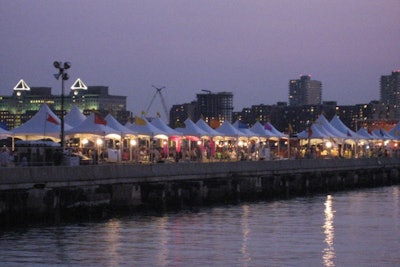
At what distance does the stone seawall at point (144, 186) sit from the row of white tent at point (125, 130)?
21.1 ft

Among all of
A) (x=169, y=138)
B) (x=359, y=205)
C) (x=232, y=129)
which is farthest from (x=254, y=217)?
(x=232, y=129)

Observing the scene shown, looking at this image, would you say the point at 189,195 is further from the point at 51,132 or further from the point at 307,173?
the point at 307,173

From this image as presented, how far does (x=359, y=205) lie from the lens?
58594mm

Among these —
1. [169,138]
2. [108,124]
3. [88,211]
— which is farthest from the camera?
[169,138]

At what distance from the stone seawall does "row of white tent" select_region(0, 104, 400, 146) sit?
6.44 metres

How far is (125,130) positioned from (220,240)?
26749mm

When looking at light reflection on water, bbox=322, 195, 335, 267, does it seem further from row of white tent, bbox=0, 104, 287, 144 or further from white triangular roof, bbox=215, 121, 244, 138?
white triangular roof, bbox=215, 121, 244, 138

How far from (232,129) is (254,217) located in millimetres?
33531

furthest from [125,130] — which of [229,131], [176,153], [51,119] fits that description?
[229,131]

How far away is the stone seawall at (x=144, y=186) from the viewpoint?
4225cm

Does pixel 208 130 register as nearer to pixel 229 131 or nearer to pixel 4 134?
pixel 229 131

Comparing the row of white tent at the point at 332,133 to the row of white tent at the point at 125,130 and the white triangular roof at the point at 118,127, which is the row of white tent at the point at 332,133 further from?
the white triangular roof at the point at 118,127

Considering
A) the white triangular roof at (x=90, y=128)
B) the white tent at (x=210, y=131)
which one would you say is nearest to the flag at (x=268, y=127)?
the white tent at (x=210, y=131)

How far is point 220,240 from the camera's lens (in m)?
37.4
